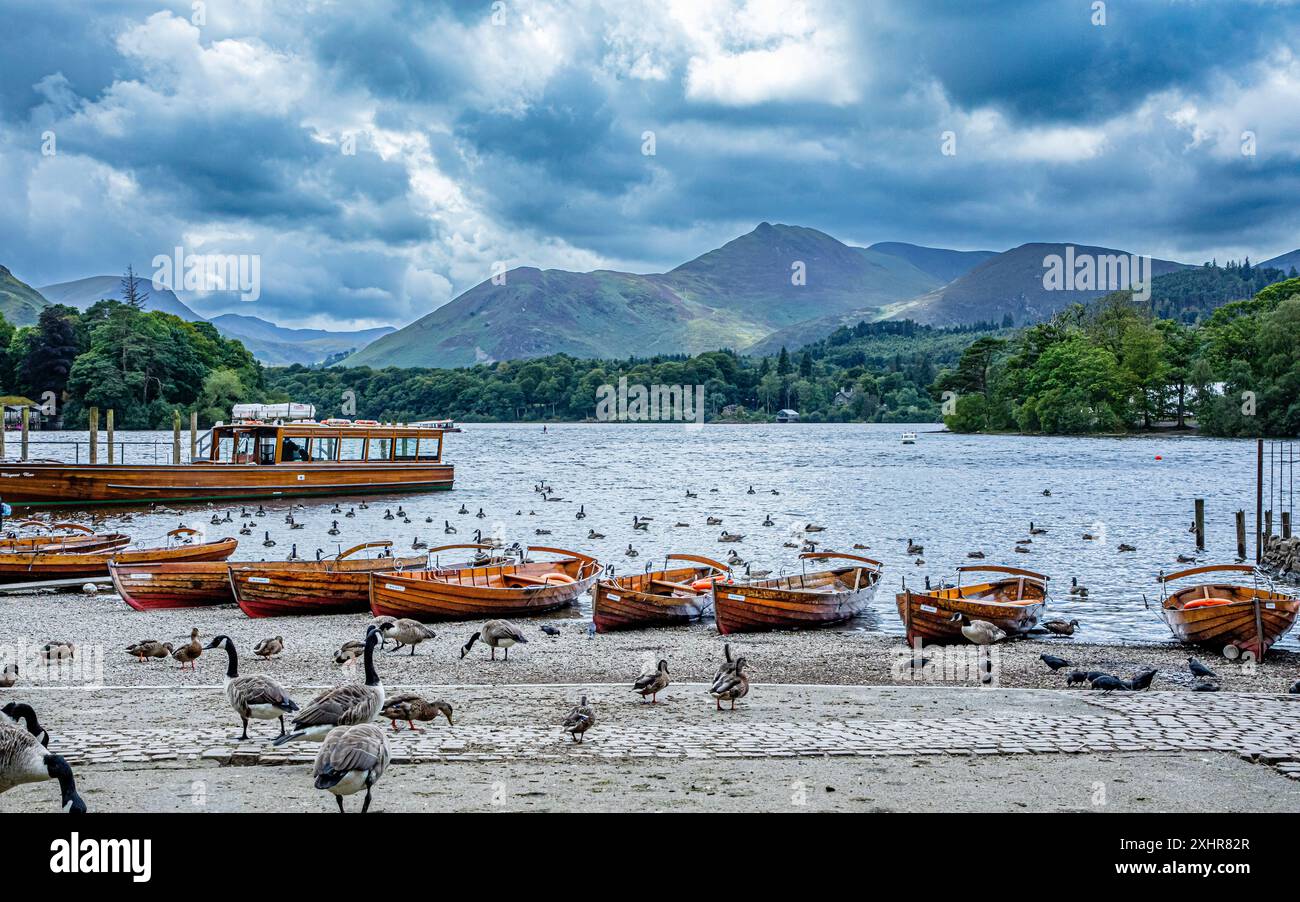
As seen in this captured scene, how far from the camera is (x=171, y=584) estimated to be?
79.4 feet

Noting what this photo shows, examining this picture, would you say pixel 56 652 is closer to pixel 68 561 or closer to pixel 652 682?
pixel 652 682

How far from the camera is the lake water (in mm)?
34406

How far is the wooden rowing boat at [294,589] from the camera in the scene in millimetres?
22594

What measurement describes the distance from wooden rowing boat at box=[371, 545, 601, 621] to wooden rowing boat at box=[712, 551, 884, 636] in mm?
4606

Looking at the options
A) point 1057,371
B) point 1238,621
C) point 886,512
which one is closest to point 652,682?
point 1238,621

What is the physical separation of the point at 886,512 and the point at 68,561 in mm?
39686

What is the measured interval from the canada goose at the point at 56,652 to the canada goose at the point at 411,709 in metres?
8.34

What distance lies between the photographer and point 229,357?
499ft

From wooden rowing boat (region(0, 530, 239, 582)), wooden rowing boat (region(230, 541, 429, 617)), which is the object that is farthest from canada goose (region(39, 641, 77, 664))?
wooden rowing boat (region(0, 530, 239, 582))

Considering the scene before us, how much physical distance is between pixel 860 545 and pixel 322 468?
30.7 metres

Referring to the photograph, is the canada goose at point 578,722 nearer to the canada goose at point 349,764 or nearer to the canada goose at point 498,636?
the canada goose at point 349,764
